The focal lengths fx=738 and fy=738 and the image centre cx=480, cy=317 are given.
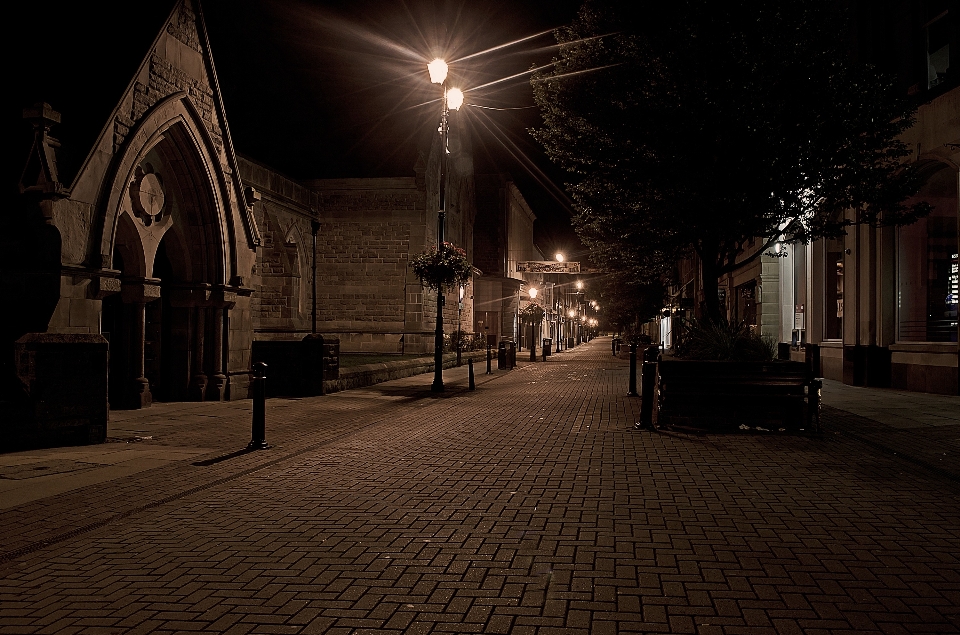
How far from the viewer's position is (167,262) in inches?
655

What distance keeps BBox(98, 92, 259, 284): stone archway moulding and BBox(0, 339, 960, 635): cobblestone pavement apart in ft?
12.8

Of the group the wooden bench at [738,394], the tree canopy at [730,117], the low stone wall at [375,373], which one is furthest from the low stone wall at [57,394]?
the tree canopy at [730,117]

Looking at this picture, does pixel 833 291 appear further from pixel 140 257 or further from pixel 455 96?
pixel 140 257

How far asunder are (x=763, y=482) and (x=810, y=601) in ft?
12.1

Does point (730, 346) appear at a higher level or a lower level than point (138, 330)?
lower

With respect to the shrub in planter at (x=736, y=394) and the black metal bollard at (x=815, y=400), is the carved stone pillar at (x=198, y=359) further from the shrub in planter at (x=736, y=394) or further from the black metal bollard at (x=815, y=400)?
the black metal bollard at (x=815, y=400)

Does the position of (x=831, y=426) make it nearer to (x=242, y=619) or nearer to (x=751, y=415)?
(x=751, y=415)

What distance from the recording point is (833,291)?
2272cm

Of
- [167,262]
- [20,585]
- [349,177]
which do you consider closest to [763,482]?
[20,585]

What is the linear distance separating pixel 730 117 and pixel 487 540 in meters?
11.5

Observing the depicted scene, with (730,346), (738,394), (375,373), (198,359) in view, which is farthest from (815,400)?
(375,373)

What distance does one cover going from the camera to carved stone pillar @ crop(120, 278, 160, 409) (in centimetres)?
1437

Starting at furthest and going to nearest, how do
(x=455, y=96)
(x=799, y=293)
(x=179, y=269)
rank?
1. (x=799, y=293)
2. (x=455, y=96)
3. (x=179, y=269)

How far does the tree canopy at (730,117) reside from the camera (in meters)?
14.2
